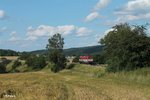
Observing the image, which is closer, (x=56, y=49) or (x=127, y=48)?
(x=127, y=48)

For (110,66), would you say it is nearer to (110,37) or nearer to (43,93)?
(110,37)

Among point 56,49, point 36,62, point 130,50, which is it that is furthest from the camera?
point 56,49

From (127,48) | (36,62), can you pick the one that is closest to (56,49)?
(36,62)

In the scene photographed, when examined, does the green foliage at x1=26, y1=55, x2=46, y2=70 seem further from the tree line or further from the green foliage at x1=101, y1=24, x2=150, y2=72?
the green foliage at x1=101, y1=24, x2=150, y2=72

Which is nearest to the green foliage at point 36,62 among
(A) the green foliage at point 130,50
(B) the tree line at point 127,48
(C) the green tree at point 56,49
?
(C) the green tree at point 56,49

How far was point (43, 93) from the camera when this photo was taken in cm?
1953

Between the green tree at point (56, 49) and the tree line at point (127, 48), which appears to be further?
the green tree at point (56, 49)

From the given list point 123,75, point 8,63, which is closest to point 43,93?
point 123,75

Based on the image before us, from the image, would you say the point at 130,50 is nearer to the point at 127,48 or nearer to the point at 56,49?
the point at 127,48

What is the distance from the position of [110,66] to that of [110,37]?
4.60 meters

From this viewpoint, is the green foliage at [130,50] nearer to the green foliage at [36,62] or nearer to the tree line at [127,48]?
the tree line at [127,48]

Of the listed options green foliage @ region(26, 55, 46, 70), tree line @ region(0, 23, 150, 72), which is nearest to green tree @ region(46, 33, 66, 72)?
A: green foliage @ region(26, 55, 46, 70)

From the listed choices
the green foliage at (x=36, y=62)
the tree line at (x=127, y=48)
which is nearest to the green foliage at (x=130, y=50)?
the tree line at (x=127, y=48)

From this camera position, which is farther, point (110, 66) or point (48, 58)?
point (48, 58)
